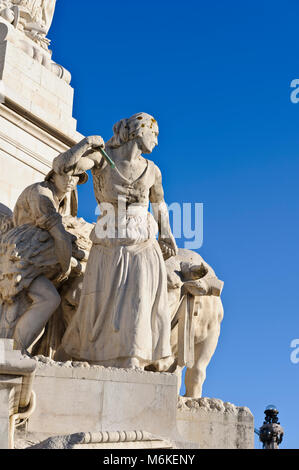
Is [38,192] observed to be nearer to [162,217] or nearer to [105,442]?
[162,217]

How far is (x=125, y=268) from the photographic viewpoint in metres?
8.80

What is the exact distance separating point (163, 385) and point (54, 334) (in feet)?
6.67

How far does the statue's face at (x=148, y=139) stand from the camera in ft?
30.7

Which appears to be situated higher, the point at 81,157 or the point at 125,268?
the point at 81,157

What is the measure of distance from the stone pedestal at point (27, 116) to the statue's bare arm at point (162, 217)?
2.45 meters

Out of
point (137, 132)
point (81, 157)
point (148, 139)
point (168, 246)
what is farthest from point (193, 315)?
point (81, 157)

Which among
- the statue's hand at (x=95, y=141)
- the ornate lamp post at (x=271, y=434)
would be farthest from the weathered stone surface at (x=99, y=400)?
the ornate lamp post at (x=271, y=434)

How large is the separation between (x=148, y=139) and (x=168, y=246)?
4.10 feet

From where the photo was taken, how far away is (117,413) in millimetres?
7938

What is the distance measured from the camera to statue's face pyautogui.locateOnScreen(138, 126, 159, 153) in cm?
934

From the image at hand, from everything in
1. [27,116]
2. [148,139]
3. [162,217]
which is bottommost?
[162,217]

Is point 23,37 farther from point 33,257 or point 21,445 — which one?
point 21,445

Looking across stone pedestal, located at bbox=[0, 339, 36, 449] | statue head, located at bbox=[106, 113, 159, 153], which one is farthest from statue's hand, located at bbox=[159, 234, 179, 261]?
stone pedestal, located at bbox=[0, 339, 36, 449]

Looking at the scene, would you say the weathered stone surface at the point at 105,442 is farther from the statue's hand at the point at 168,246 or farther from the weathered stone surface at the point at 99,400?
the statue's hand at the point at 168,246
